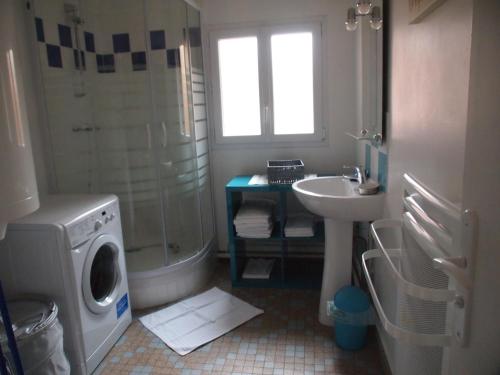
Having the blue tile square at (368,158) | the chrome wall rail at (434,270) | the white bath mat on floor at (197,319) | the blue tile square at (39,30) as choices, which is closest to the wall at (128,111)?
the blue tile square at (39,30)

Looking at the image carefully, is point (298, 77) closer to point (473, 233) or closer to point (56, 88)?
point (56, 88)

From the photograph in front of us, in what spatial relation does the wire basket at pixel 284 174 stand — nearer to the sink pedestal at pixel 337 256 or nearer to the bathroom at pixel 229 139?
the bathroom at pixel 229 139

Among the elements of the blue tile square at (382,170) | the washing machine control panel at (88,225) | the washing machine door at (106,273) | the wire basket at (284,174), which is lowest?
the washing machine door at (106,273)

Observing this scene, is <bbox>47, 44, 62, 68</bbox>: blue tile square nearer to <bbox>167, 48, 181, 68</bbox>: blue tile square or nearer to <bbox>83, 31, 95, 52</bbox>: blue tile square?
<bbox>83, 31, 95, 52</bbox>: blue tile square

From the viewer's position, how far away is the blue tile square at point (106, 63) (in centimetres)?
268

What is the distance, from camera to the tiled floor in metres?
2.02

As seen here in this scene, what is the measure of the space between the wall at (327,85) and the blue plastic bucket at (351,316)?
1.18m

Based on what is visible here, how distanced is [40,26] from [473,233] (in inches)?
101

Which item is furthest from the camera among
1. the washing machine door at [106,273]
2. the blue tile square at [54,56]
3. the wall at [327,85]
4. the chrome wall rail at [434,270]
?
the wall at [327,85]

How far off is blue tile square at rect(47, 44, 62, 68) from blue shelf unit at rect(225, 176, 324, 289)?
52.7 inches

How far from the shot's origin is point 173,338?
90.0 inches

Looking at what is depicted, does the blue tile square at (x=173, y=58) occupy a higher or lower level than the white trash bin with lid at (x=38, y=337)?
higher

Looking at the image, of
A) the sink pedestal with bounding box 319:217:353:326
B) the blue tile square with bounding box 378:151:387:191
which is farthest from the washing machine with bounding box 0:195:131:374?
the blue tile square with bounding box 378:151:387:191

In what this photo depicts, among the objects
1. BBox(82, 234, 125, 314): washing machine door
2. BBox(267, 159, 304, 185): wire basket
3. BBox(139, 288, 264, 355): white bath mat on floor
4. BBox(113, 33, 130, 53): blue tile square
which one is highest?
BBox(113, 33, 130, 53): blue tile square
